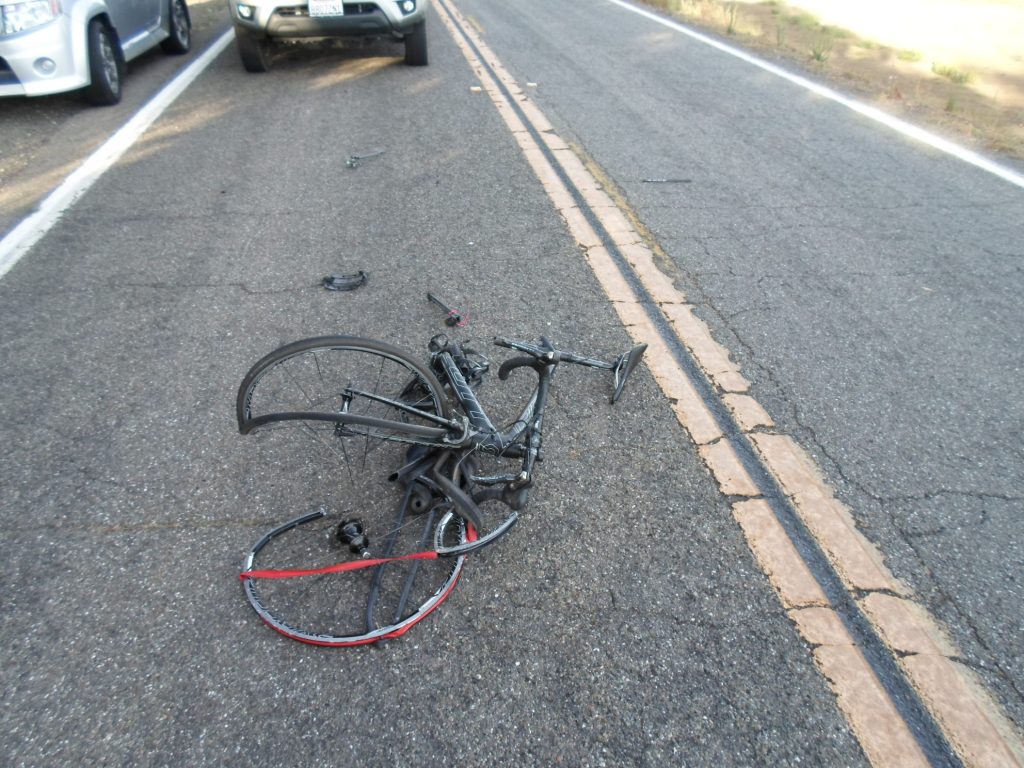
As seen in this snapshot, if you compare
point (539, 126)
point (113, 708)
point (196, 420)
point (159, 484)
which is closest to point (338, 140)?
point (539, 126)

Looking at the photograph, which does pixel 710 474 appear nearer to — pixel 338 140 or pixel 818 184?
pixel 818 184

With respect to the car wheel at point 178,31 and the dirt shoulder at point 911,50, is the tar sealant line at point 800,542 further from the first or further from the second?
the car wheel at point 178,31

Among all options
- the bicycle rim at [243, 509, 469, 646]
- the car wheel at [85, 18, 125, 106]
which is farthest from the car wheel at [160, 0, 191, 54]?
the bicycle rim at [243, 509, 469, 646]

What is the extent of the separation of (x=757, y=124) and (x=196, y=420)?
6.20 metres

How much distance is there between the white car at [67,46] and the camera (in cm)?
587

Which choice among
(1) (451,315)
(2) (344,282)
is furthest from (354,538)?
(2) (344,282)

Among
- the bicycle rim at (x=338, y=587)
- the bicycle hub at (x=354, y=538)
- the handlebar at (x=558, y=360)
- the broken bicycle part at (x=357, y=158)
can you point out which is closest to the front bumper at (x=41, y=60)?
the broken bicycle part at (x=357, y=158)

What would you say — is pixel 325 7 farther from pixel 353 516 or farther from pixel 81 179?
pixel 353 516

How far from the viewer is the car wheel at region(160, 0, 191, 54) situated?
333 inches

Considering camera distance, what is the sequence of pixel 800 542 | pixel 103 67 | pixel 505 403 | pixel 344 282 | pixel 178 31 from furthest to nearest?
1. pixel 178 31
2. pixel 103 67
3. pixel 344 282
4. pixel 505 403
5. pixel 800 542

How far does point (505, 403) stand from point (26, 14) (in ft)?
20.2

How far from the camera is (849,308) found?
387 cm

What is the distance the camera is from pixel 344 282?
3.96 metres

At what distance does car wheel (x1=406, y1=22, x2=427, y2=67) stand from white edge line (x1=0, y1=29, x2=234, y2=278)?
2.62m
